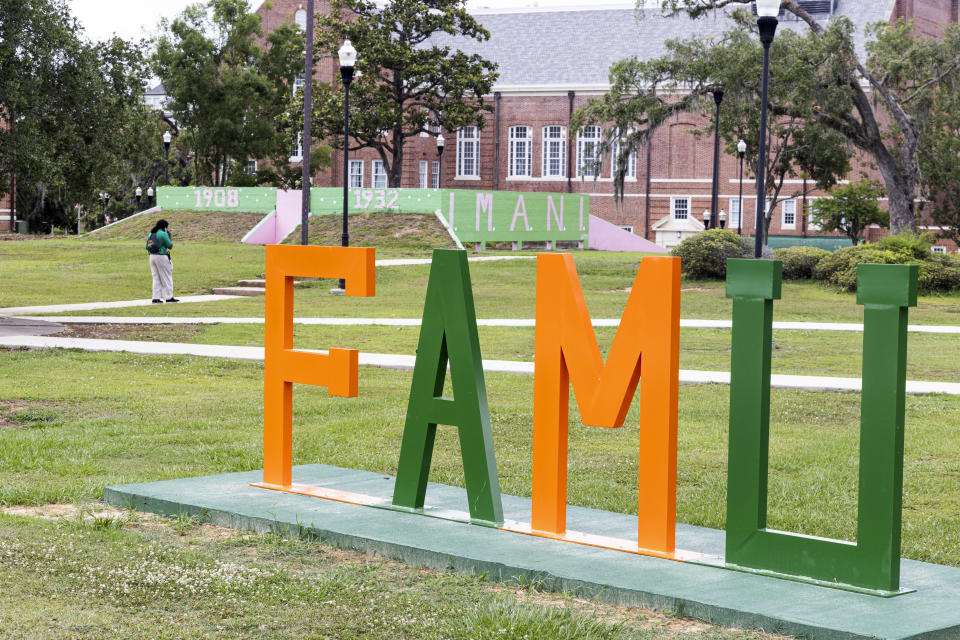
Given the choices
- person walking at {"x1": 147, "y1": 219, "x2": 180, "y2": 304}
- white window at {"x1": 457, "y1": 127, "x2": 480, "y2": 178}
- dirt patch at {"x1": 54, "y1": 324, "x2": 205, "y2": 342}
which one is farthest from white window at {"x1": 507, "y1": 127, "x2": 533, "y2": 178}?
dirt patch at {"x1": 54, "y1": 324, "x2": 205, "y2": 342}

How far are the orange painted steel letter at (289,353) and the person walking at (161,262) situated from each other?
1668 centimetres

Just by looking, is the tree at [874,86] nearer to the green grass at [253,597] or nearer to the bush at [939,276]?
the bush at [939,276]

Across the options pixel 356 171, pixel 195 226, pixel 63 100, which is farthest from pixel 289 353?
pixel 356 171

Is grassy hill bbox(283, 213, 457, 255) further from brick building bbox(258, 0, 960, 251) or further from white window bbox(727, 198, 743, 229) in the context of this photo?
white window bbox(727, 198, 743, 229)

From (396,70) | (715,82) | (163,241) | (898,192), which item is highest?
(396,70)

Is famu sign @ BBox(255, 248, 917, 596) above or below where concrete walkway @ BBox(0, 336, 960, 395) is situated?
above

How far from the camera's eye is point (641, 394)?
5.93 meters

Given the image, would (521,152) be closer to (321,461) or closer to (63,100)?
(63,100)

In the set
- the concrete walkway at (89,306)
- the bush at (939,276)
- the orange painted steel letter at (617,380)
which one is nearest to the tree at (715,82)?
the bush at (939,276)

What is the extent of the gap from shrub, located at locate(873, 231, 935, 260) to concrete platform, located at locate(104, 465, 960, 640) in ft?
76.8

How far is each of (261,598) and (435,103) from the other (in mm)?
47172

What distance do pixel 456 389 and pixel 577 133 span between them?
5387cm

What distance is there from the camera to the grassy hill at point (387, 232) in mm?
39000

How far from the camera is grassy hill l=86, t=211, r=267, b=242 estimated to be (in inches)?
1725
